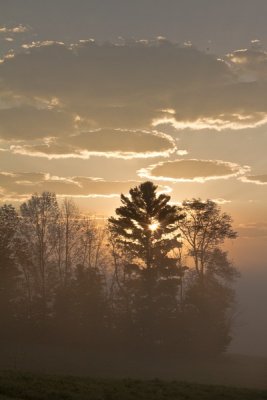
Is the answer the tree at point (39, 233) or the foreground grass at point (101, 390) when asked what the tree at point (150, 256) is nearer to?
the tree at point (39, 233)

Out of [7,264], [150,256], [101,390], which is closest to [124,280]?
[150,256]

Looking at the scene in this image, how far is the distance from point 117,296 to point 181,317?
851cm

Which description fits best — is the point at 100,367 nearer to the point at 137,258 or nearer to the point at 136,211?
the point at 137,258

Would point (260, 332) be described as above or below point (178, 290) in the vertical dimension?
below

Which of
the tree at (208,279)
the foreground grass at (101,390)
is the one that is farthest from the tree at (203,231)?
the foreground grass at (101,390)

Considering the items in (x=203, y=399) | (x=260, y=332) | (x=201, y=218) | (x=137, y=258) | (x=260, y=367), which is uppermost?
(x=201, y=218)

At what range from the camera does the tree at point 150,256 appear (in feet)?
158

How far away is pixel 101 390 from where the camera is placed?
2070 cm

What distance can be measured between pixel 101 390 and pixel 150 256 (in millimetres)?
27865

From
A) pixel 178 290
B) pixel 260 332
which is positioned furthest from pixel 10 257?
pixel 260 332

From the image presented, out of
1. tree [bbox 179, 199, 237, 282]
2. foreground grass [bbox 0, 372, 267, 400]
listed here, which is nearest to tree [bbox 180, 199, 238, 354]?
tree [bbox 179, 199, 237, 282]

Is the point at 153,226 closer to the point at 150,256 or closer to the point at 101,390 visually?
the point at 150,256

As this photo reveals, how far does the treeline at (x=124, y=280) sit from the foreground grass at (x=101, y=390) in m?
23.6

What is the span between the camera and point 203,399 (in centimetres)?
2148
